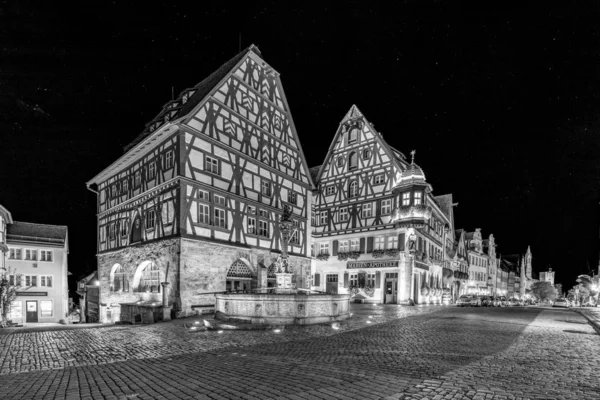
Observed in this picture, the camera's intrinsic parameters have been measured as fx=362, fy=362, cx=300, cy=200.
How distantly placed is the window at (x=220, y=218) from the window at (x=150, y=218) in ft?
12.3

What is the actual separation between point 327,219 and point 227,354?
28.6 m

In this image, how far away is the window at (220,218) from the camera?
21656mm

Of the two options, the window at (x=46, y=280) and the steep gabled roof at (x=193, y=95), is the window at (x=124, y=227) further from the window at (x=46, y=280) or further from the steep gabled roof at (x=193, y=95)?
the window at (x=46, y=280)

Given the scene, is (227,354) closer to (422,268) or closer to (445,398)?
(445,398)

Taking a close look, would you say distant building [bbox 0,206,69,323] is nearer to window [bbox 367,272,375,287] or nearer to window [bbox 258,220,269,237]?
window [bbox 258,220,269,237]

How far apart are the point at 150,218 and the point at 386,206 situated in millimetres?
19767

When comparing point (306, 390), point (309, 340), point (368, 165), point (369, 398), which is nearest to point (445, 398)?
point (369, 398)

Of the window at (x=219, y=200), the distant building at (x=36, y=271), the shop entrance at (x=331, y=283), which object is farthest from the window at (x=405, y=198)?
the distant building at (x=36, y=271)

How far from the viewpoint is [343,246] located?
35.6m

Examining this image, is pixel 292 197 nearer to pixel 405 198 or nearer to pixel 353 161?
pixel 353 161

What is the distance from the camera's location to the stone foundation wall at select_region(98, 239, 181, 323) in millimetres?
19391

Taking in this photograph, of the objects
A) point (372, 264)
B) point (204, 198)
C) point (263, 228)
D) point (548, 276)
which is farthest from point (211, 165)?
point (548, 276)


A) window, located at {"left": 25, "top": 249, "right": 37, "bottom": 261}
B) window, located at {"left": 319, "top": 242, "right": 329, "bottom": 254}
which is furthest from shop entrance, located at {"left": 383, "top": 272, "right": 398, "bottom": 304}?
window, located at {"left": 25, "top": 249, "right": 37, "bottom": 261}

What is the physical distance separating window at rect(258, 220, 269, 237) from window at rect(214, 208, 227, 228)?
3.34 meters
